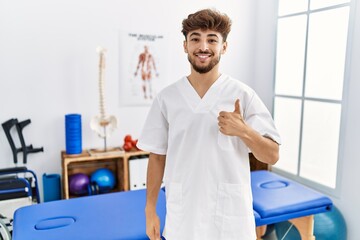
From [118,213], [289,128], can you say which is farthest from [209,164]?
[289,128]

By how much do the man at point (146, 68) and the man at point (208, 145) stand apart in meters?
1.85

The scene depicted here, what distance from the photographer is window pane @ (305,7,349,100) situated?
2553 millimetres

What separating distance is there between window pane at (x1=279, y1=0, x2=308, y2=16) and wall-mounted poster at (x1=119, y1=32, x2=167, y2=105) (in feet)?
3.87

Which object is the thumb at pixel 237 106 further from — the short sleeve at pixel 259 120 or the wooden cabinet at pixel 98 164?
the wooden cabinet at pixel 98 164

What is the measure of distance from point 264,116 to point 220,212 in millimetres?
385

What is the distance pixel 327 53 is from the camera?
2674 mm

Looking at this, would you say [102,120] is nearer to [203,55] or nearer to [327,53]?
[203,55]

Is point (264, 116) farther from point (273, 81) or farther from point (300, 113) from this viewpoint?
point (273, 81)

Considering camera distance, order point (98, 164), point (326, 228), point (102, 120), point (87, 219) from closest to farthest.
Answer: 1. point (87, 219)
2. point (326, 228)
3. point (102, 120)
4. point (98, 164)

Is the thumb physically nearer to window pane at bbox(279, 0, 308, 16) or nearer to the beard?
the beard

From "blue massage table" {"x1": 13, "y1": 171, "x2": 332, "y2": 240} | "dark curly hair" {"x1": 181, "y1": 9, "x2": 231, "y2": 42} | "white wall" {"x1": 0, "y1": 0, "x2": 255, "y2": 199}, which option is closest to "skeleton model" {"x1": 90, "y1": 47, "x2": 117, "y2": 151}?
"white wall" {"x1": 0, "y1": 0, "x2": 255, "y2": 199}

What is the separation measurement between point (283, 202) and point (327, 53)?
1414 millimetres

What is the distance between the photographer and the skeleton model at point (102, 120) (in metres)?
2.74

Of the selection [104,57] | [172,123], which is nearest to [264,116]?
[172,123]
